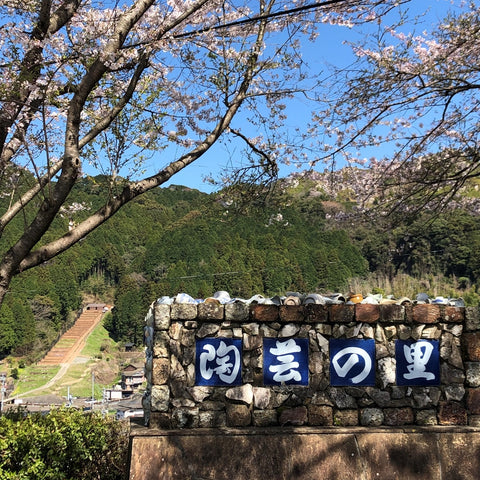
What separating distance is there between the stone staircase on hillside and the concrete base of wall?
7879cm

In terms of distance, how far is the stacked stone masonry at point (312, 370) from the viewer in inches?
151

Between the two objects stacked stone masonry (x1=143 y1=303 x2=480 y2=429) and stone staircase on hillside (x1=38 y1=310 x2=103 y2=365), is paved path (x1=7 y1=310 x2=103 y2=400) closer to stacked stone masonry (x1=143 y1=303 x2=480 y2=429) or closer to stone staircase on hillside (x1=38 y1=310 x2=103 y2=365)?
stone staircase on hillside (x1=38 y1=310 x2=103 y2=365)

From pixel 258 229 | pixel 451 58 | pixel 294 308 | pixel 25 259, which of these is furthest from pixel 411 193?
pixel 258 229

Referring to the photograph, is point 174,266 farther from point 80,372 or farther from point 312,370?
point 312,370

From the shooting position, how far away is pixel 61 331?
83875mm

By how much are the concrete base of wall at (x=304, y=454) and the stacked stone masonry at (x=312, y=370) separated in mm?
128

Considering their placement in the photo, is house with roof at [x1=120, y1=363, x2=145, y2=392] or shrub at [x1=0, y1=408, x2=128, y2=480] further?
house with roof at [x1=120, y1=363, x2=145, y2=392]

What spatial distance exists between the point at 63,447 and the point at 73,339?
275ft

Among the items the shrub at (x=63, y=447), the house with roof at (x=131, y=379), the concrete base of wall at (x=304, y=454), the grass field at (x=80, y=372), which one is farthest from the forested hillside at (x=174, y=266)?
the shrub at (x=63, y=447)

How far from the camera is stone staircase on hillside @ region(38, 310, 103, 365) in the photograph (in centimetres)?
→ 7794

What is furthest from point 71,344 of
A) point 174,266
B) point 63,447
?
point 63,447

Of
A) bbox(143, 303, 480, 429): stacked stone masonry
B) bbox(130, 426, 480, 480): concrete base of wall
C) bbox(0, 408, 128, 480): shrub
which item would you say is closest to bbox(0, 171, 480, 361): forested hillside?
bbox(143, 303, 480, 429): stacked stone masonry

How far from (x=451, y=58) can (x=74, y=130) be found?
3792 millimetres

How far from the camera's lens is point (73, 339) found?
3270 inches
